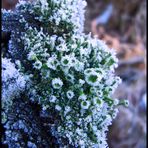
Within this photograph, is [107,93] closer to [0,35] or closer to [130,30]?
[0,35]

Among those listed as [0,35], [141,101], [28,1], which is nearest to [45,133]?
[0,35]

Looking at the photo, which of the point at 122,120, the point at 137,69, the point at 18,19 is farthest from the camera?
the point at 137,69

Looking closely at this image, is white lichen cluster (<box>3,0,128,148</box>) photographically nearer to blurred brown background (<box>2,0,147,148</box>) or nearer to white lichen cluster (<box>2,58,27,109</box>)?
white lichen cluster (<box>2,58,27,109</box>)

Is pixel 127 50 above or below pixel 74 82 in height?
above

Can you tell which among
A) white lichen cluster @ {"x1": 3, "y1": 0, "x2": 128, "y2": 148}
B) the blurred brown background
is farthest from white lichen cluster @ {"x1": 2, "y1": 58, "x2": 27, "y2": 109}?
the blurred brown background

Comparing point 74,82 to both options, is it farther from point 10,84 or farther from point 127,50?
point 127,50

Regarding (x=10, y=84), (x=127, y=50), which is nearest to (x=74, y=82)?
(x=10, y=84)

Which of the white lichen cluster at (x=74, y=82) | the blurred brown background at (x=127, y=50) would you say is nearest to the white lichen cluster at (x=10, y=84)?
the white lichen cluster at (x=74, y=82)
